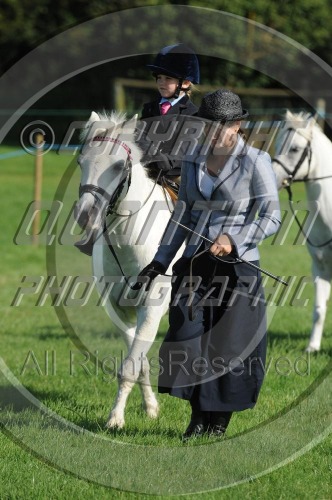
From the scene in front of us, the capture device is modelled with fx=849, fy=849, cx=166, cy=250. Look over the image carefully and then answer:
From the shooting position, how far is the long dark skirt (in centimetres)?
504

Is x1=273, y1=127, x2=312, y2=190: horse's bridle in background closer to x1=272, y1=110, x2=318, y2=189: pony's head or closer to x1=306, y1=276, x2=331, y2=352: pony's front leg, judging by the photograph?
x1=272, y1=110, x2=318, y2=189: pony's head

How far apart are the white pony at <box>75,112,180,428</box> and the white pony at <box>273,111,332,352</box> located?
260 centimetres

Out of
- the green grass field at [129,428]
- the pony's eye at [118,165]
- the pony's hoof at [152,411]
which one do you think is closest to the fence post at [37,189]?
the green grass field at [129,428]

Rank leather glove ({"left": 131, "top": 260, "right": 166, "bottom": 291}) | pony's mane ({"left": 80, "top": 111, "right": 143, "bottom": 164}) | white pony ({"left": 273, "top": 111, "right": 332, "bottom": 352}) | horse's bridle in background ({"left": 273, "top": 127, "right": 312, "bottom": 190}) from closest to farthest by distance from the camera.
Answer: leather glove ({"left": 131, "top": 260, "right": 166, "bottom": 291}) < pony's mane ({"left": 80, "top": 111, "right": 143, "bottom": 164}) < white pony ({"left": 273, "top": 111, "right": 332, "bottom": 352}) < horse's bridle in background ({"left": 273, "top": 127, "right": 312, "bottom": 190})

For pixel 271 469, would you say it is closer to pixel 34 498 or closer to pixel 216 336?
pixel 216 336

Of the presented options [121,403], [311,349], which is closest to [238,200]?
[121,403]

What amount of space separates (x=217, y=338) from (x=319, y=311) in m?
3.41

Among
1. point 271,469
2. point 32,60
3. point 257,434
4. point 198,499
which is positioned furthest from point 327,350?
point 32,60

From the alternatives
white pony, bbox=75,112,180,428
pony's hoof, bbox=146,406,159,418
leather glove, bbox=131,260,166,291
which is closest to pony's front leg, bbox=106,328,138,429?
white pony, bbox=75,112,180,428

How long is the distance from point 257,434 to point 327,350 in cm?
294

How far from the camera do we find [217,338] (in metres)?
5.10

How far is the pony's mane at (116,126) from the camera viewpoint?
5.45 meters

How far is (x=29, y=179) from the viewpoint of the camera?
Result: 24.8m

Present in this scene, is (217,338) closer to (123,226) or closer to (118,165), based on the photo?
(123,226)
